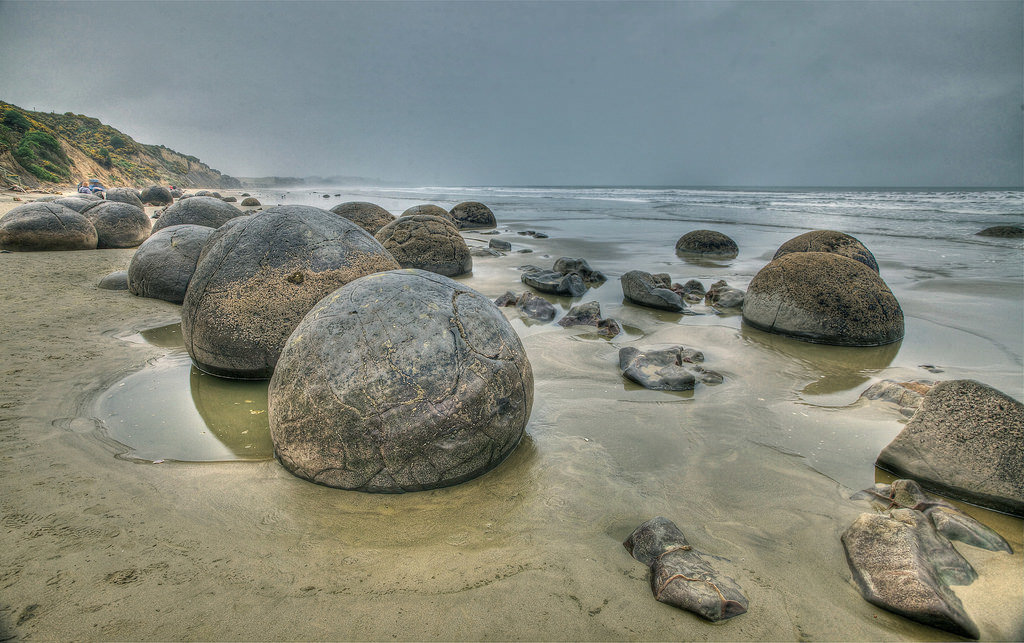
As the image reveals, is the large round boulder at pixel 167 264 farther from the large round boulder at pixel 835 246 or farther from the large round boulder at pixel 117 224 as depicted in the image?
the large round boulder at pixel 835 246

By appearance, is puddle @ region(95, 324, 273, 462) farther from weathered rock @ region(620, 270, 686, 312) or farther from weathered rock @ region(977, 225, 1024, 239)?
weathered rock @ region(977, 225, 1024, 239)

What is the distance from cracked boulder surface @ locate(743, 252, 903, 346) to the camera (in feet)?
19.3

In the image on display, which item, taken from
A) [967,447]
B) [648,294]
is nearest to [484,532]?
[967,447]

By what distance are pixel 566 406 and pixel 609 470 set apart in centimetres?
100

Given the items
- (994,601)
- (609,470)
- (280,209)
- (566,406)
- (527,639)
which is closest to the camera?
(527,639)

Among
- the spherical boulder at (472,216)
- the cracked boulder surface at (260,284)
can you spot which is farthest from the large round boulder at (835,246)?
the spherical boulder at (472,216)

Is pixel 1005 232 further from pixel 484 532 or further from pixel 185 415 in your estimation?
pixel 185 415

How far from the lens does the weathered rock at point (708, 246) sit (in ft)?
44.7

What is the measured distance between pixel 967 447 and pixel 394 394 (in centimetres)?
358

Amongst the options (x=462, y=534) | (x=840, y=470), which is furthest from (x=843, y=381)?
(x=462, y=534)

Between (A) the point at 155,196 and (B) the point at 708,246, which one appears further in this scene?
(A) the point at 155,196

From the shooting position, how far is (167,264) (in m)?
7.21

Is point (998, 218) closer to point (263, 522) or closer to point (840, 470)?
point (840, 470)

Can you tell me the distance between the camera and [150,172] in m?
46.1
